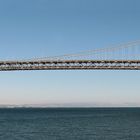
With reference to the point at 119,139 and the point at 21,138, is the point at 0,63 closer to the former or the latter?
the point at 21,138

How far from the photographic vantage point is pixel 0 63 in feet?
229

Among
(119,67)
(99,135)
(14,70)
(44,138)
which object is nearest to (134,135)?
(99,135)

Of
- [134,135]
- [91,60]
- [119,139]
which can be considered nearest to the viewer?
[119,139]

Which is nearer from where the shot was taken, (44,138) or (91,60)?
(44,138)

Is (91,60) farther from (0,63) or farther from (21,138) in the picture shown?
(21,138)

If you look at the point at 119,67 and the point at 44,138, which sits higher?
the point at 119,67

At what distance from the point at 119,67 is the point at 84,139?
2222 cm

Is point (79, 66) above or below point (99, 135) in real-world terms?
above

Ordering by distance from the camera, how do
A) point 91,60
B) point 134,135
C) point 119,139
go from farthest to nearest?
point 91,60 → point 134,135 → point 119,139

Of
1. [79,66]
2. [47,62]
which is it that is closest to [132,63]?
[79,66]

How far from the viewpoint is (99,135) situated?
175 feet

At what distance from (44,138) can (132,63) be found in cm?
2469

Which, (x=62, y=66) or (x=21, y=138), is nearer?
(x=21, y=138)

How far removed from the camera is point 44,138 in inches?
1962
